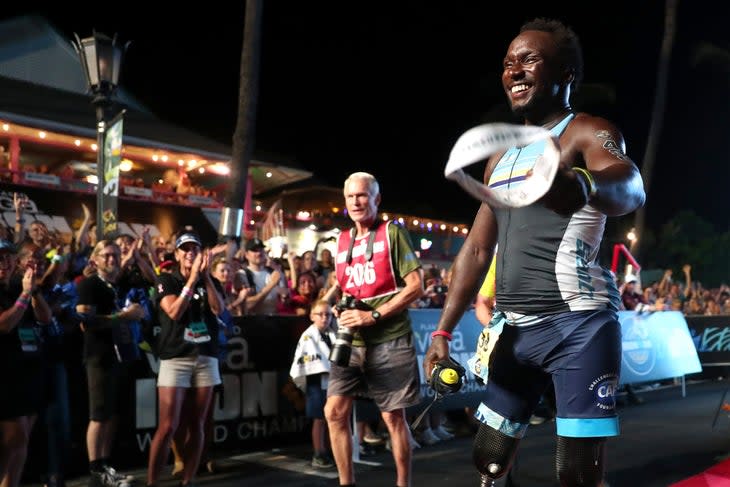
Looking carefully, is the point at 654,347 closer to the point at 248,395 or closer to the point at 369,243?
the point at 248,395

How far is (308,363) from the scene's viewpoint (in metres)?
7.03

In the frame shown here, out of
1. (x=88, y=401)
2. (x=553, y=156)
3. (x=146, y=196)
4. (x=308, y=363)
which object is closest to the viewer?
(x=553, y=156)

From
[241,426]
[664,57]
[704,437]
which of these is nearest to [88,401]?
[241,426]

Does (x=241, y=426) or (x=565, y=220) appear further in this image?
(x=241, y=426)

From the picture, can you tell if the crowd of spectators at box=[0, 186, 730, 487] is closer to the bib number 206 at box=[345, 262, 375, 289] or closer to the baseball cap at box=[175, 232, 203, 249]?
the baseball cap at box=[175, 232, 203, 249]

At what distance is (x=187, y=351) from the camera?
5688 millimetres

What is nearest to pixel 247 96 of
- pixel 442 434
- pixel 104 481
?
pixel 442 434

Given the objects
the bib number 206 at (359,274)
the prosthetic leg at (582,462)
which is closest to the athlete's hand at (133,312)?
the bib number 206 at (359,274)

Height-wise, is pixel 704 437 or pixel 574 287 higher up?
pixel 574 287

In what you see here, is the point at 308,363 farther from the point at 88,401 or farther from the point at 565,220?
the point at 565,220

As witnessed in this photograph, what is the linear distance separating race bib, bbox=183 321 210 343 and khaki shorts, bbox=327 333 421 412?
1448 millimetres

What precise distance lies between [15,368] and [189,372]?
4.23 ft

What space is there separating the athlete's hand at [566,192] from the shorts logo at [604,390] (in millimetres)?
928

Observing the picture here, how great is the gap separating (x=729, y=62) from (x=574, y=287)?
24.2m
